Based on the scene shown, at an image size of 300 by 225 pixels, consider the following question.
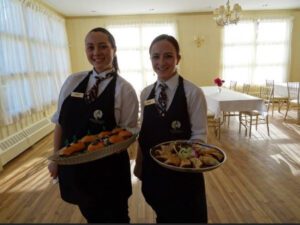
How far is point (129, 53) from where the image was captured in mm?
6363

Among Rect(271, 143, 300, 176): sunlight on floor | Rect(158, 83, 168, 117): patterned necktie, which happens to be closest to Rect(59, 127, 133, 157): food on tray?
Rect(158, 83, 168, 117): patterned necktie

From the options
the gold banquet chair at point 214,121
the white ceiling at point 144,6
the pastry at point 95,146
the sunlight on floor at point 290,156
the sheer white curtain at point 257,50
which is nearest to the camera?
the pastry at point 95,146

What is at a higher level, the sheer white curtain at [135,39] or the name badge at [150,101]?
the sheer white curtain at [135,39]

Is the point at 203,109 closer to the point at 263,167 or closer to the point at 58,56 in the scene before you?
the point at 263,167

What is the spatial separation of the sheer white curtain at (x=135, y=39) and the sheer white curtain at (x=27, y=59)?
162 cm

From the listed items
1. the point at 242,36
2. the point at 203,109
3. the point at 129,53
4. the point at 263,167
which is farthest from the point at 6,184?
the point at 242,36

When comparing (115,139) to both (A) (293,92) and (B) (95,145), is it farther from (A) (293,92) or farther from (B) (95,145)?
(A) (293,92)

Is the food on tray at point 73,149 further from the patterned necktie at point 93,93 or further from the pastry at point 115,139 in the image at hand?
the patterned necktie at point 93,93

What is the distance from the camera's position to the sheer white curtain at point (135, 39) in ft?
20.5

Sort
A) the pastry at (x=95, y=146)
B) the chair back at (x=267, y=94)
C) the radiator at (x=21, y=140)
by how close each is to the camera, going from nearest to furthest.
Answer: the pastry at (x=95, y=146) < the radiator at (x=21, y=140) < the chair back at (x=267, y=94)

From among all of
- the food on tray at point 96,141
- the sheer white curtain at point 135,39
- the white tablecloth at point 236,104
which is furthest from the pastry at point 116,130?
the sheer white curtain at point 135,39

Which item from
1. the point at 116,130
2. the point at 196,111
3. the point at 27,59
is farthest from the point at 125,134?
the point at 27,59

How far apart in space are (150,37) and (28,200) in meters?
5.11

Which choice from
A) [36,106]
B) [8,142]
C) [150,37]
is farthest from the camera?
[150,37]
